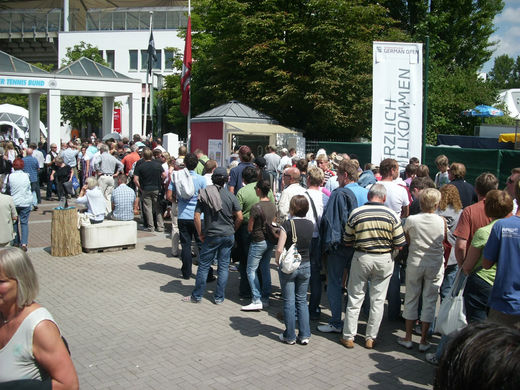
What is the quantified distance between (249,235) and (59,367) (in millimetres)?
4812

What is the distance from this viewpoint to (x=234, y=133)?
18062mm

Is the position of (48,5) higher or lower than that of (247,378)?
higher

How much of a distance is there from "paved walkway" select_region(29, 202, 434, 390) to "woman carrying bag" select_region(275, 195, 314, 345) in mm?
418

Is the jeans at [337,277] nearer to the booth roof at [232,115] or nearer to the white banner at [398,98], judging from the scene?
the white banner at [398,98]

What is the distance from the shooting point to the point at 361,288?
5465mm

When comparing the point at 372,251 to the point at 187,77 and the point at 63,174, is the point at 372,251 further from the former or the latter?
the point at 187,77

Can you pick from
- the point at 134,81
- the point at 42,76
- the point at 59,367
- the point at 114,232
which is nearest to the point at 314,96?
the point at 134,81

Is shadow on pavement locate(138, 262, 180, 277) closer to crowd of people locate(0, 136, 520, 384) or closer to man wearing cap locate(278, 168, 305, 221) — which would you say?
crowd of people locate(0, 136, 520, 384)

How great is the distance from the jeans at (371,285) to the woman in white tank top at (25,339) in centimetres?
353

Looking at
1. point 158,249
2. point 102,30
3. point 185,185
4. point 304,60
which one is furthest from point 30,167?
point 102,30

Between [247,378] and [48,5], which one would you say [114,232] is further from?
[48,5]

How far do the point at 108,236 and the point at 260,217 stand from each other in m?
4.59

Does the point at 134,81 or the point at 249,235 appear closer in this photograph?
the point at 249,235

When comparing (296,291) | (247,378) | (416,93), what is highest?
(416,93)
